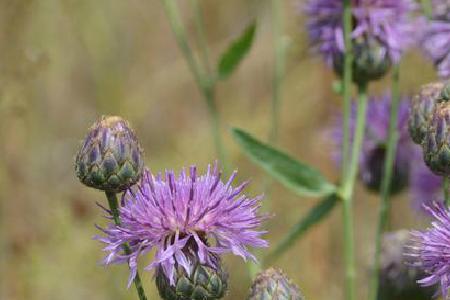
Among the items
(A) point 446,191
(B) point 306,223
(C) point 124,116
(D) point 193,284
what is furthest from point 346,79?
(C) point 124,116

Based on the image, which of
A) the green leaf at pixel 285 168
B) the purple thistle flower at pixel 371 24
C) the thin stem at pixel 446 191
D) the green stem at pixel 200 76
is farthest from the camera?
the green stem at pixel 200 76

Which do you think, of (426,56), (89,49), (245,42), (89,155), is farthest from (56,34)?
(89,155)

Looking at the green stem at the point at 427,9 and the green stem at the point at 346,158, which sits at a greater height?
the green stem at the point at 427,9

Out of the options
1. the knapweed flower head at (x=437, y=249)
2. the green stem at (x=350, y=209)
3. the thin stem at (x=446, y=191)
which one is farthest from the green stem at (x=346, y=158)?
the knapweed flower head at (x=437, y=249)

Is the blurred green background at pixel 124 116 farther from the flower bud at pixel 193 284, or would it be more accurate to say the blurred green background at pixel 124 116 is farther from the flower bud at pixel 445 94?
the flower bud at pixel 193 284

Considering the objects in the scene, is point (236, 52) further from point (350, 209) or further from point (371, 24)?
point (350, 209)
